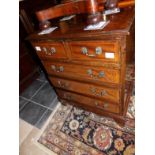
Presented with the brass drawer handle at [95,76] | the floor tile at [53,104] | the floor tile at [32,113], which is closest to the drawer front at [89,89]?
the brass drawer handle at [95,76]

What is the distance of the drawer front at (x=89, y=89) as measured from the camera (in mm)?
1255

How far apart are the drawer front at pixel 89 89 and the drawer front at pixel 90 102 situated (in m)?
0.09

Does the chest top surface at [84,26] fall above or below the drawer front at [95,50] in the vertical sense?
above

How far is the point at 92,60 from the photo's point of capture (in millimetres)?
1104

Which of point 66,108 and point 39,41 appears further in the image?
point 66,108

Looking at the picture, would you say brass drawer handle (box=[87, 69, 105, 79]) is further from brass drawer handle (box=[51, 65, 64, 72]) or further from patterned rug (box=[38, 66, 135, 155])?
patterned rug (box=[38, 66, 135, 155])

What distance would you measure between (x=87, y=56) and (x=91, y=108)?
740mm

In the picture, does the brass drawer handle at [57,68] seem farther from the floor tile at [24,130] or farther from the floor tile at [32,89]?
the floor tile at [32,89]

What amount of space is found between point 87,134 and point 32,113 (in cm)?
99
